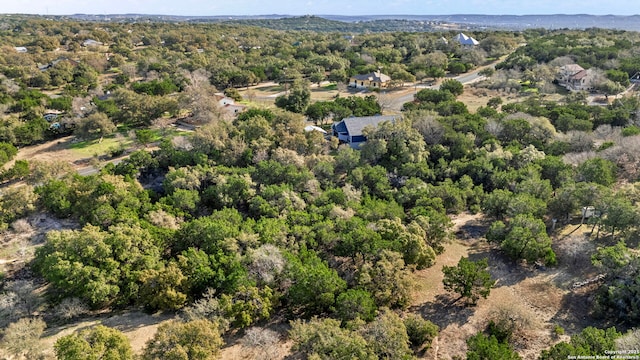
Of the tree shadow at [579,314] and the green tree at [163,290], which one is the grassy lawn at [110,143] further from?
the tree shadow at [579,314]

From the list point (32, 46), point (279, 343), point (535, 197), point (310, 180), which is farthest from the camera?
point (32, 46)

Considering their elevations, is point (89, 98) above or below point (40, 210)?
above

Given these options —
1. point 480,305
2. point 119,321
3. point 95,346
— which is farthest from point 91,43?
point 480,305

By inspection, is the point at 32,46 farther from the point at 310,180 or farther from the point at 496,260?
the point at 496,260

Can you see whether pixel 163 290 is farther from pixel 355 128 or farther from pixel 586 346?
pixel 355 128

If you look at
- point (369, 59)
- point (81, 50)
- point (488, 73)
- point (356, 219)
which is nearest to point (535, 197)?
point (356, 219)

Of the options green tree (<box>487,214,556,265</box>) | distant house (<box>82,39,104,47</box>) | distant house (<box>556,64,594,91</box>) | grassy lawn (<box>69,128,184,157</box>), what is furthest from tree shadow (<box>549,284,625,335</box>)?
distant house (<box>82,39,104,47</box>)
